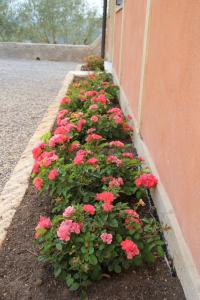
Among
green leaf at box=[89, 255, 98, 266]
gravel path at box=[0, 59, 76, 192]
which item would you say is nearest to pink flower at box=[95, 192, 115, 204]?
green leaf at box=[89, 255, 98, 266]

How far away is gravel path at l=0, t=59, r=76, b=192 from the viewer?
4.36 meters

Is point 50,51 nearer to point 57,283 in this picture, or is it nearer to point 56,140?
point 56,140

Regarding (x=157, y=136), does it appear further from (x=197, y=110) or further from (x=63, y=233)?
(x=63, y=233)

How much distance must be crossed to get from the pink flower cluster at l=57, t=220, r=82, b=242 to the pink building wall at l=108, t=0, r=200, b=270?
59 cm

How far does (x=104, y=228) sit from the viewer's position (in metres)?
2.06

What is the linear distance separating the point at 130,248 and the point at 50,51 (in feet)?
48.4

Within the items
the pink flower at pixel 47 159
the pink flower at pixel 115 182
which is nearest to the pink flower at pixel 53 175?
the pink flower at pixel 47 159

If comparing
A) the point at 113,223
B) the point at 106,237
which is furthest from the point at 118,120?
→ the point at 106,237

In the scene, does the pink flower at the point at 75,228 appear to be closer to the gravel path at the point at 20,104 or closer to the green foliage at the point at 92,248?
the green foliage at the point at 92,248

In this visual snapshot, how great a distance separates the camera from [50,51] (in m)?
15.7

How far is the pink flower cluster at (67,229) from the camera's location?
1937 mm

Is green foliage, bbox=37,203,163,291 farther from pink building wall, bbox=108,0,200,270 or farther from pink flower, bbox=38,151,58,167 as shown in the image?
pink flower, bbox=38,151,58,167

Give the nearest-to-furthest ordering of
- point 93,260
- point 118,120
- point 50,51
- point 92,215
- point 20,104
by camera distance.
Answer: point 93,260 → point 92,215 → point 118,120 → point 20,104 → point 50,51

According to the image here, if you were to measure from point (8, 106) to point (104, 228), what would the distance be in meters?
5.02
